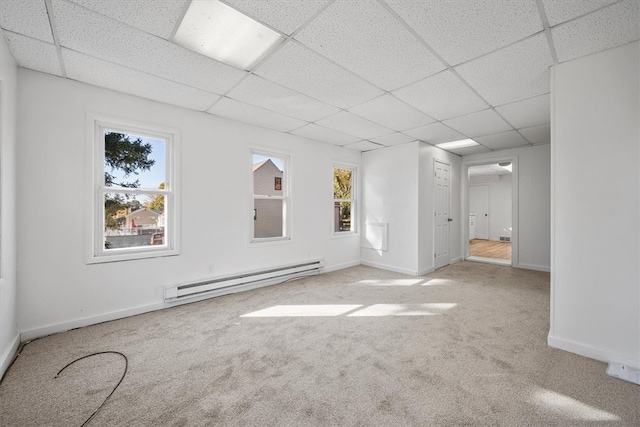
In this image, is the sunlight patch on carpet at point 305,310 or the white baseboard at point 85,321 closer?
the white baseboard at point 85,321

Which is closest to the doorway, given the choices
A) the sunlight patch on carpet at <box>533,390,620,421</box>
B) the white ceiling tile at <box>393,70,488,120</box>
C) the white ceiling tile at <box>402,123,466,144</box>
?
the white ceiling tile at <box>402,123,466,144</box>

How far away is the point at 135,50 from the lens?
6.91 ft

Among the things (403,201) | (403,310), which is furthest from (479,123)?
(403,310)

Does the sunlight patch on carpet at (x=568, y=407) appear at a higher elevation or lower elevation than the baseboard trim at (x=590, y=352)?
lower

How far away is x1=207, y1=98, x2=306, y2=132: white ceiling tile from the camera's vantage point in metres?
3.21

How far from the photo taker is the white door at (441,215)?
17.4 ft

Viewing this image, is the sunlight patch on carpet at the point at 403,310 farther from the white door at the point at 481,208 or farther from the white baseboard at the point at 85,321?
the white door at the point at 481,208

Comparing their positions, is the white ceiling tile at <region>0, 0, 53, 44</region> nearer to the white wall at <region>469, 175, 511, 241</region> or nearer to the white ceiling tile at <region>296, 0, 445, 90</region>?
the white ceiling tile at <region>296, 0, 445, 90</region>

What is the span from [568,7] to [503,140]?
348 centimetres

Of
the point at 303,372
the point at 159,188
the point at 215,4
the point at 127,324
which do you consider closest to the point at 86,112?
the point at 159,188

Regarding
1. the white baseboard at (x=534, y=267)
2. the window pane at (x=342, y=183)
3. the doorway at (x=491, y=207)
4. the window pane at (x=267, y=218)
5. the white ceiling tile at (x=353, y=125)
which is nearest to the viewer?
the white ceiling tile at (x=353, y=125)

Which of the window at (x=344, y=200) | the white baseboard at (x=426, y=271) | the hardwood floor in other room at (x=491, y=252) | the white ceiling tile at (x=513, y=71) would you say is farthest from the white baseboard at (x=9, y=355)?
the hardwood floor in other room at (x=491, y=252)

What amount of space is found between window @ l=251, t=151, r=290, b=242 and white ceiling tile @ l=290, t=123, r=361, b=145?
0.50 m

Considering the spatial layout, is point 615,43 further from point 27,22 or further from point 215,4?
point 27,22
